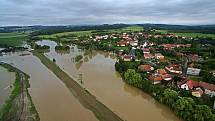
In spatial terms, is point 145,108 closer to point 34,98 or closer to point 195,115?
point 195,115

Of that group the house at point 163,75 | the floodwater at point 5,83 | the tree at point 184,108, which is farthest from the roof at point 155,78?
the floodwater at point 5,83

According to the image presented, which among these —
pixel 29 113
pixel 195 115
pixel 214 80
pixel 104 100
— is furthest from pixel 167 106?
pixel 29 113

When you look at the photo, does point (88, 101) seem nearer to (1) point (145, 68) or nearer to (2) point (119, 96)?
(2) point (119, 96)

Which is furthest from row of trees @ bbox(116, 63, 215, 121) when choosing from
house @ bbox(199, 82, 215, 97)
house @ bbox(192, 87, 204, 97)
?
house @ bbox(199, 82, 215, 97)

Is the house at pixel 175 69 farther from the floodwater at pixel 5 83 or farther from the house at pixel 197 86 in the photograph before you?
the floodwater at pixel 5 83

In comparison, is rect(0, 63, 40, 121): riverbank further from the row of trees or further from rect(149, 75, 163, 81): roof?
rect(149, 75, 163, 81): roof
